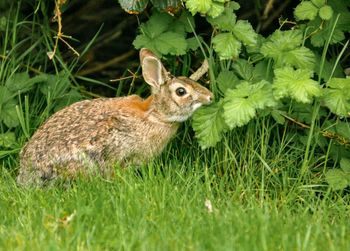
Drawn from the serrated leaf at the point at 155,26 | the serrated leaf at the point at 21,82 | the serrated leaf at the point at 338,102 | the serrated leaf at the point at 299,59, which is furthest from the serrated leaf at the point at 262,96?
the serrated leaf at the point at 21,82

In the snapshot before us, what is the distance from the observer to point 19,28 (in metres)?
6.96

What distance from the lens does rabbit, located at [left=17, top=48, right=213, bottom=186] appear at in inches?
224

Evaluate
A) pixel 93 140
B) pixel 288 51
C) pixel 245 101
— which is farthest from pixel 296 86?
pixel 93 140

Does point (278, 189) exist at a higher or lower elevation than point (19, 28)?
lower

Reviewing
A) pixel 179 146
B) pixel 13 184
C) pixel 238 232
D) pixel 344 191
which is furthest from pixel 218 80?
pixel 238 232

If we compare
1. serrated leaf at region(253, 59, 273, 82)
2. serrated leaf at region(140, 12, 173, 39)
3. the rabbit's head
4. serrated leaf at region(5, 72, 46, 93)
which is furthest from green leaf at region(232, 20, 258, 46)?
serrated leaf at region(5, 72, 46, 93)

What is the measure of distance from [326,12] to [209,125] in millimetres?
1006

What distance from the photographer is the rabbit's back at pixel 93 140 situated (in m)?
5.69

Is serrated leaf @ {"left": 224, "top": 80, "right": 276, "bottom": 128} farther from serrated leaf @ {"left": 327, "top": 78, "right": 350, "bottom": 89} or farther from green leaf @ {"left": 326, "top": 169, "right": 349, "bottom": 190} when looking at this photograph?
green leaf @ {"left": 326, "top": 169, "right": 349, "bottom": 190}

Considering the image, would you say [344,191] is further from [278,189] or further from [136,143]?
[136,143]

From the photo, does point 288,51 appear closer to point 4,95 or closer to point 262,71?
point 262,71

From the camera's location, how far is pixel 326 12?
5.52 metres

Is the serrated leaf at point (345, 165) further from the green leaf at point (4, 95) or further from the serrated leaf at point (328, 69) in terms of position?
the green leaf at point (4, 95)

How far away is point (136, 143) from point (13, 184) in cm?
84
